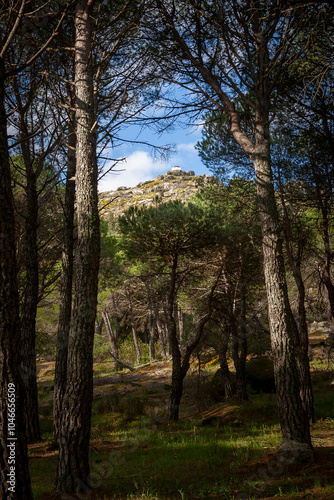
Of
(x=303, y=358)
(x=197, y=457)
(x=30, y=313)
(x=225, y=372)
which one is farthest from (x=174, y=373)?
(x=30, y=313)

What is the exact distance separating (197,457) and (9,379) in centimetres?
366

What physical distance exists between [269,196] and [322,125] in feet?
12.5

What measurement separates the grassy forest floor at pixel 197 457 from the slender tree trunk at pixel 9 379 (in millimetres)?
1123

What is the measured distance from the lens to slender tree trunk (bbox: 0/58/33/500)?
2.92 m

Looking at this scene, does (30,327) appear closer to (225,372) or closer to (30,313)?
(30,313)

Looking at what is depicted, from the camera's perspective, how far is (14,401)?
3.01m

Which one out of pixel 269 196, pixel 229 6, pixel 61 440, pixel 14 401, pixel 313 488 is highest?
pixel 229 6

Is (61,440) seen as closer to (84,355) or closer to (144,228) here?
(84,355)

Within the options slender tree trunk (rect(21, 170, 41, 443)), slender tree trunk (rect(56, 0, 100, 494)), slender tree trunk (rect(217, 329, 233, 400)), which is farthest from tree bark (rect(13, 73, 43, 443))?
slender tree trunk (rect(217, 329, 233, 400))

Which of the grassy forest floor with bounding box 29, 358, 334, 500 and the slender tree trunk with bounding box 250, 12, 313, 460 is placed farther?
the slender tree trunk with bounding box 250, 12, 313, 460

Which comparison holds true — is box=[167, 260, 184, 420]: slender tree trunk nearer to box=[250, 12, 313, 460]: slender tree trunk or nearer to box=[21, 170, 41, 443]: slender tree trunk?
box=[21, 170, 41, 443]: slender tree trunk

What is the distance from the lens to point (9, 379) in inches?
118

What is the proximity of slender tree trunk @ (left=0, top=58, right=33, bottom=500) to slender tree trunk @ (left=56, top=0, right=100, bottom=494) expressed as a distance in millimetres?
1104

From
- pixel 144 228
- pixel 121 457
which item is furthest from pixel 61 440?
pixel 144 228
